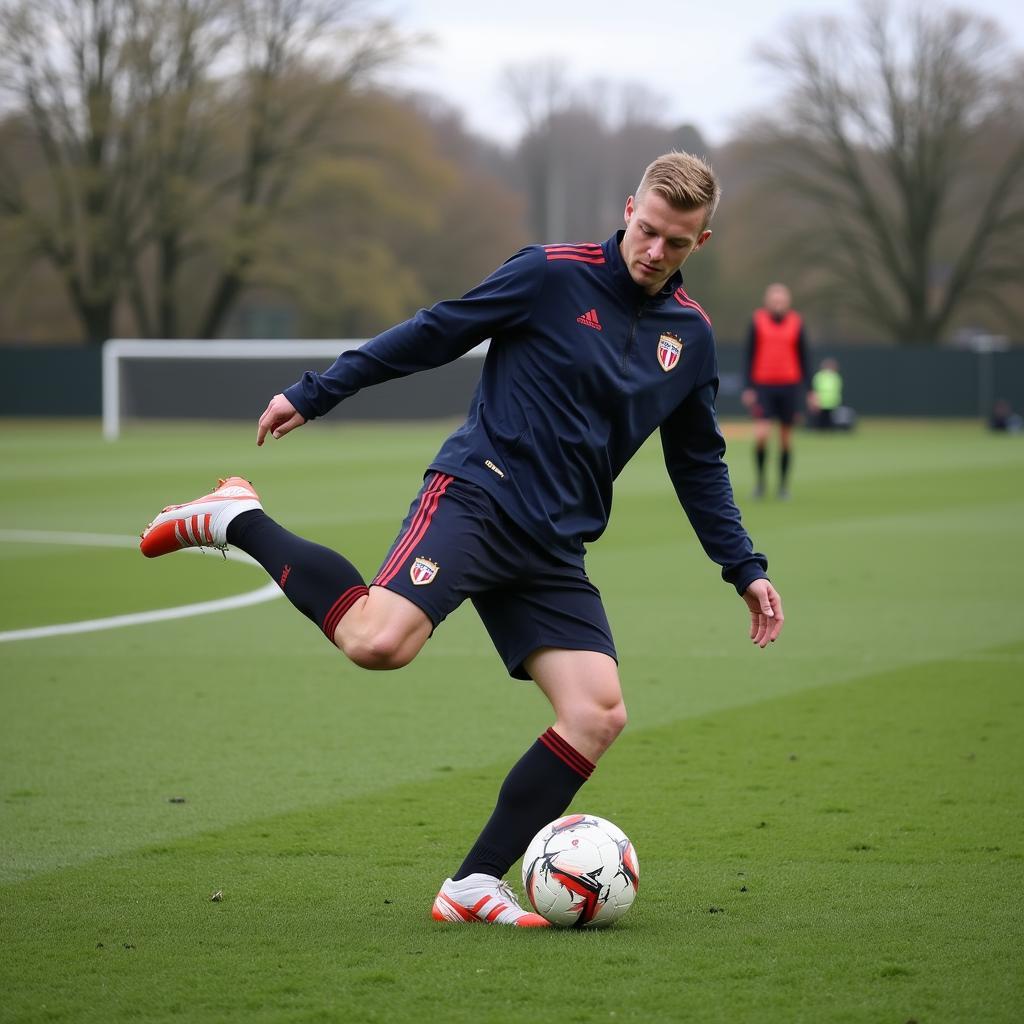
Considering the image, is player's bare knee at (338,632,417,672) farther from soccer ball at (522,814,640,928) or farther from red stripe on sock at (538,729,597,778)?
soccer ball at (522,814,640,928)

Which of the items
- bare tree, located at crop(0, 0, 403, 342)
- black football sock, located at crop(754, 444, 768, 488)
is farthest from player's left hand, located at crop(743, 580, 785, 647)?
bare tree, located at crop(0, 0, 403, 342)

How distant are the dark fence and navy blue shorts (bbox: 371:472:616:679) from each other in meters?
37.0

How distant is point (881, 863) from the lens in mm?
5094

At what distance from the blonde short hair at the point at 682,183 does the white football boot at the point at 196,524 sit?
144 cm

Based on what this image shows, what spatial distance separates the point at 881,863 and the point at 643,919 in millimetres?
926

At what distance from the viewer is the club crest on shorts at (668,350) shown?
15.4 ft

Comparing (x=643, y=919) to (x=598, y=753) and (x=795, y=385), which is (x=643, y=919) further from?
(x=795, y=385)

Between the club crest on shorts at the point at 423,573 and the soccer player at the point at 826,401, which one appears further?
the soccer player at the point at 826,401

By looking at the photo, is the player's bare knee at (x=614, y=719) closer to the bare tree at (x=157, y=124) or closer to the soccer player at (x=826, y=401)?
Answer: the soccer player at (x=826, y=401)

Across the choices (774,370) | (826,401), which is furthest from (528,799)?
(826,401)

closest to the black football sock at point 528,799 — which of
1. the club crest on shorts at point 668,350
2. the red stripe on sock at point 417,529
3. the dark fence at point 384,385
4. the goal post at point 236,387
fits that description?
the red stripe on sock at point 417,529

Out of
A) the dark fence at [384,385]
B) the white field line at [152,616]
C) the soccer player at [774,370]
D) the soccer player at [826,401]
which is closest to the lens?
the white field line at [152,616]

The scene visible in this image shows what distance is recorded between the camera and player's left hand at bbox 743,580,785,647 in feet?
16.1

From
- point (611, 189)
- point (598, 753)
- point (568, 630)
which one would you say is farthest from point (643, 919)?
point (611, 189)
